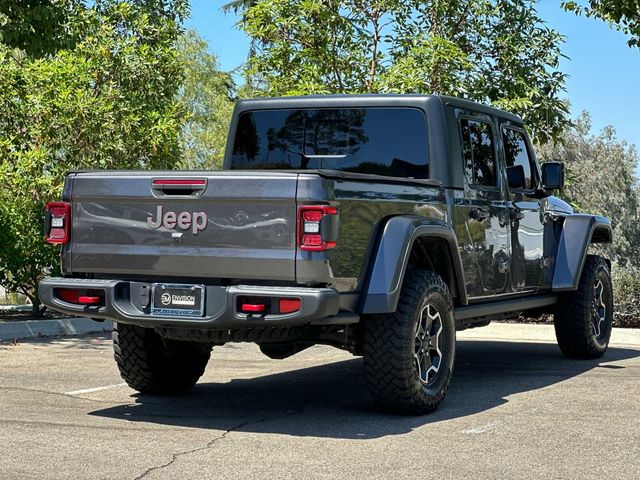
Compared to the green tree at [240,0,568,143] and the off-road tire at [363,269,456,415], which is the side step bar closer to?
the off-road tire at [363,269,456,415]

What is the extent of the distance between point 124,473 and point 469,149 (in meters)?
4.13

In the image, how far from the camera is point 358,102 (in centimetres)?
834

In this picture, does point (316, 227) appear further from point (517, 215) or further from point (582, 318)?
point (582, 318)

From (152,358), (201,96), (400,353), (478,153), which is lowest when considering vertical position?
(152,358)

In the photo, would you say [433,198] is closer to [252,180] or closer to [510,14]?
[252,180]

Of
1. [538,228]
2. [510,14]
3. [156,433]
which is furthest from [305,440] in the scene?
[510,14]

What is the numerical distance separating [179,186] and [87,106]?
10.4 meters

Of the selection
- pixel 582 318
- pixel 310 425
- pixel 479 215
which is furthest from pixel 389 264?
pixel 582 318

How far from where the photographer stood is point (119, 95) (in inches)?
698

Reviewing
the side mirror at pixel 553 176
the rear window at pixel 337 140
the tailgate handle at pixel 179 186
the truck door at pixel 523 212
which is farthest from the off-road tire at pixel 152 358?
the side mirror at pixel 553 176

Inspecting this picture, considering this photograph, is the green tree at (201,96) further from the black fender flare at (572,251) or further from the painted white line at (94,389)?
the painted white line at (94,389)

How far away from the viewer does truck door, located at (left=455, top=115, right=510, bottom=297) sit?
8.14 meters

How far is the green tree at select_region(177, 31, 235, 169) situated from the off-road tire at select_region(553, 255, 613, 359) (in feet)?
129

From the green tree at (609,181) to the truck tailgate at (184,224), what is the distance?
47029mm
